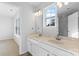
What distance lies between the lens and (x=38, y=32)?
2438mm

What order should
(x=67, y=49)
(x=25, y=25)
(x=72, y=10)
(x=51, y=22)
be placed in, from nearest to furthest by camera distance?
(x=67, y=49), (x=72, y=10), (x=25, y=25), (x=51, y=22)

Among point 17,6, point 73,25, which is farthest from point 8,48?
point 73,25

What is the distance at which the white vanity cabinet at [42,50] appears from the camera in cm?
147

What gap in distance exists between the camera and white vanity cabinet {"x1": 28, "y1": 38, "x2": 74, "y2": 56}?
1.47 m

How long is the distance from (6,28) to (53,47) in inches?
38.0

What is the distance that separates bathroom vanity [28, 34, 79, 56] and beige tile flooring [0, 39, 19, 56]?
30cm

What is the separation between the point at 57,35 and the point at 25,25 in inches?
29.6

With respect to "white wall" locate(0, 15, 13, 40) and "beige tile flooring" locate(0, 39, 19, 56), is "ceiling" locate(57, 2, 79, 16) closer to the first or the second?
"white wall" locate(0, 15, 13, 40)

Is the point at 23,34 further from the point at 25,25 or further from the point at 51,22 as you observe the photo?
the point at 51,22

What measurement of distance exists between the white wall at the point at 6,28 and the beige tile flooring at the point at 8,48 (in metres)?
0.09

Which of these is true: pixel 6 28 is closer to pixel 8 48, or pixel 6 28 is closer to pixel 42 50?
pixel 8 48

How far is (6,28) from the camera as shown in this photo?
1.82 m

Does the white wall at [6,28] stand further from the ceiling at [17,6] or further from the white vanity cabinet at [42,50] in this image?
the white vanity cabinet at [42,50]

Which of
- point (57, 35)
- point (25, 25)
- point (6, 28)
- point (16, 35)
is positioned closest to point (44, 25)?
point (57, 35)
